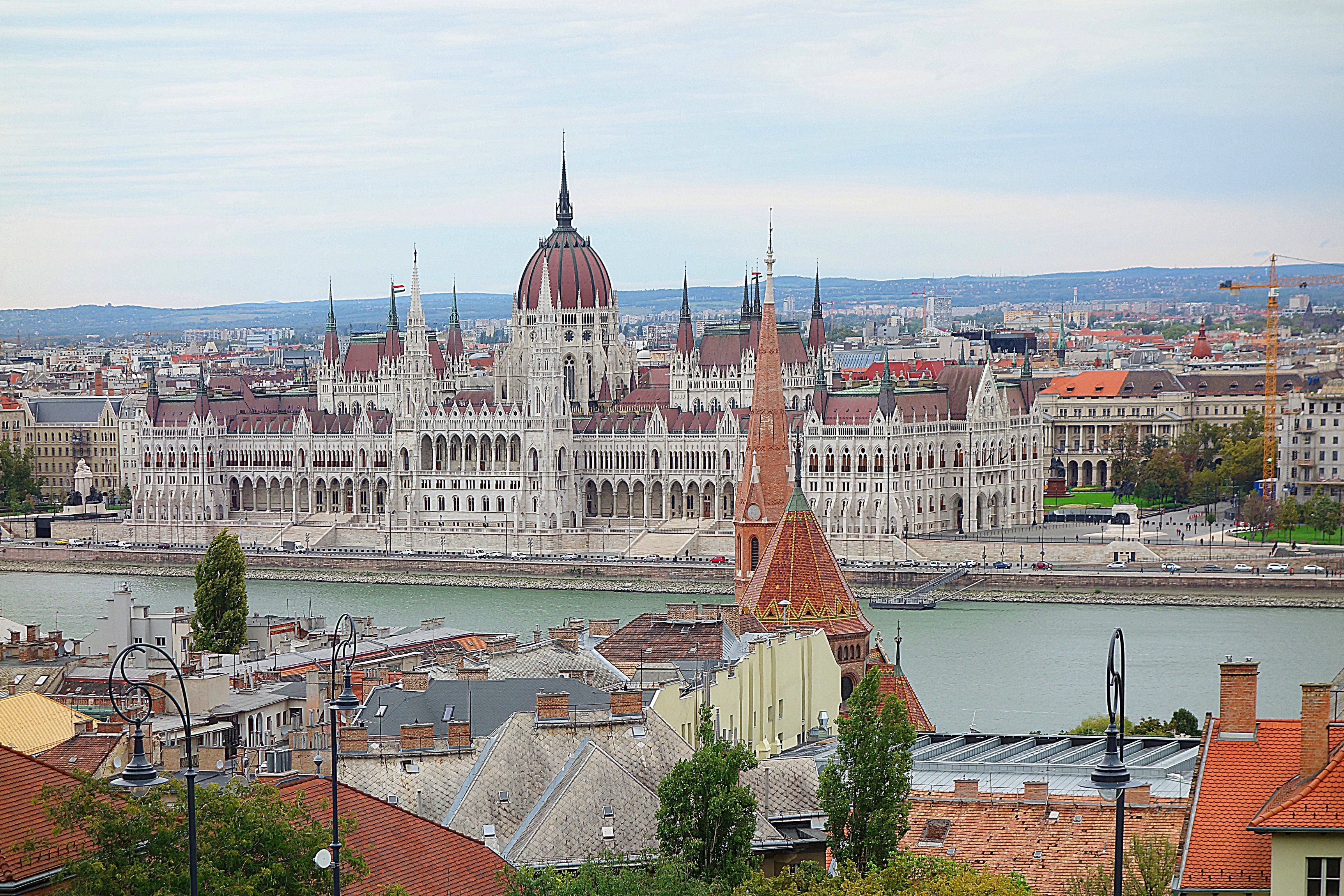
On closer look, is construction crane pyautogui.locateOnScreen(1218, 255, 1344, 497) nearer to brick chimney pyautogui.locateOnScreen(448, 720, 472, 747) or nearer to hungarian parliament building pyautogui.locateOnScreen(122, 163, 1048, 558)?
hungarian parliament building pyautogui.locateOnScreen(122, 163, 1048, 558)

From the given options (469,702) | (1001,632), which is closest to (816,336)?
(1001,632)

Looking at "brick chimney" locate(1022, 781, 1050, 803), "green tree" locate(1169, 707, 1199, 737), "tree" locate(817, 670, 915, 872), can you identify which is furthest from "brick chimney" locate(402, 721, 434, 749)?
"green tree" locate(1169, 707, 1199, 737)

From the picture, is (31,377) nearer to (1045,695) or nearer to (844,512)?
(844,512)

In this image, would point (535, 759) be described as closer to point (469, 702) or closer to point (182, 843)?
point (469, 702)

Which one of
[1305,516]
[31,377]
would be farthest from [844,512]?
[31,377]

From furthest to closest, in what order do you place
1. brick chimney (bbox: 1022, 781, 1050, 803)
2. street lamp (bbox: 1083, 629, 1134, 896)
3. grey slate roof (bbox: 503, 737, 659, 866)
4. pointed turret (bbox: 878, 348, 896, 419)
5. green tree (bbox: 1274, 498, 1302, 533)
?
pointed turret (bbox: 878, 348, 896, 419) < green tree (bbox: 1274, 498, 1302, 533) < brick chimney (bbox: 1022, 781, 1050, 803) < grey slate roof (bbox: 503, 737, 659, 866) < street lamp (bbox: 1083, 629, 1134, 896)

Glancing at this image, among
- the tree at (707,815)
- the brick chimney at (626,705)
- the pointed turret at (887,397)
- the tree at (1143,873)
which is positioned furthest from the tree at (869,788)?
the pointed turret at (887,397)

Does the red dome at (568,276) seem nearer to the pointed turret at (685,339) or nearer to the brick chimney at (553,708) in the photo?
the pointed turret at (685,339)
